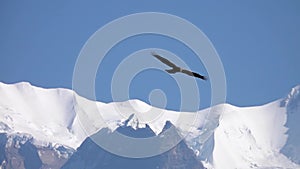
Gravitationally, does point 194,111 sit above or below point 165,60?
below

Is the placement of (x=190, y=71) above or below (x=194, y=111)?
above

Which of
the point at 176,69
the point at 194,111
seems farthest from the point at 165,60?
the point at 194,111

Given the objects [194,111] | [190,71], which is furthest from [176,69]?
[194,111]

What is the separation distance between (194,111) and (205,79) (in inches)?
845

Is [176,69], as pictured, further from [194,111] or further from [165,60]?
[194,111]

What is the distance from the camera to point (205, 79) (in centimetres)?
4991

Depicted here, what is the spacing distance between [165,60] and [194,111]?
22.2 meters

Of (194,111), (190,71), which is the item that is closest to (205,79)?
(190,71)

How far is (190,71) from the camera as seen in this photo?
50.1 metres

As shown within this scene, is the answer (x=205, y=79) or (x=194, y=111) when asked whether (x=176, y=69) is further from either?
(x=194, y=111)

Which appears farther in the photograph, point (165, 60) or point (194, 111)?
point (194, 111)

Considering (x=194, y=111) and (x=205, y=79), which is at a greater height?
(x=205, y=79)

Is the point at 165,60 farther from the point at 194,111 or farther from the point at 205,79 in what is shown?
the point at 194,111

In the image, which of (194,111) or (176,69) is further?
(194,111)
